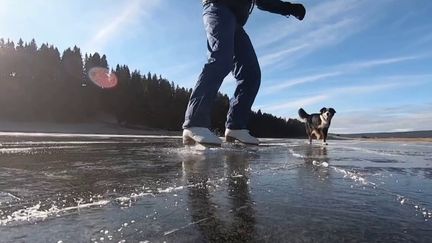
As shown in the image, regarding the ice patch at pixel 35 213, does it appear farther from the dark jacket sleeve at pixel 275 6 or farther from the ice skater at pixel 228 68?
the dark jacket sleeve at pixel 275 6

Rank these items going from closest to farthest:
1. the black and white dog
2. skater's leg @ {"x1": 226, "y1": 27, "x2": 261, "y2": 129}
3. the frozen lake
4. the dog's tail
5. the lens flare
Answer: the frozen lake → skater's leg @ {"x1": 226, "y1": 27, "x2": 261, "y2": 129} → the black and white dog → the dog's tail → the lens flare

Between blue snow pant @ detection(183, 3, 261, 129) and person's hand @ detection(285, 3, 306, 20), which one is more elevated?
person's hand @ detection(285, 3, 306, 20)

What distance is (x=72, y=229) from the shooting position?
4.13 feet

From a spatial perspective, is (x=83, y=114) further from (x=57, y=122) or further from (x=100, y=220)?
(x=100, y=220)

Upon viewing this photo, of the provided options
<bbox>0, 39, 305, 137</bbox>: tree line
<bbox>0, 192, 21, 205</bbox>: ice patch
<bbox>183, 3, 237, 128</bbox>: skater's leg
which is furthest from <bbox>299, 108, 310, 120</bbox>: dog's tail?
<bbox>0, 39, 305, 137</bbox>: tree line

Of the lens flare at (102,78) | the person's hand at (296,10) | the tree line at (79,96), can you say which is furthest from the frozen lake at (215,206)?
the lens flare at (102,78)

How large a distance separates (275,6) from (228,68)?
1141 mm

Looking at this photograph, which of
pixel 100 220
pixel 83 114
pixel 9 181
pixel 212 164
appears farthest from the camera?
pixel 83 114

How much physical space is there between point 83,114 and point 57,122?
16.1 feet

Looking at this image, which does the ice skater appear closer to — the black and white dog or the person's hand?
the person's hand

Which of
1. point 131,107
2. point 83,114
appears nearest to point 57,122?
point 83,114

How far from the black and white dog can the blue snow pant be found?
22.4 ft

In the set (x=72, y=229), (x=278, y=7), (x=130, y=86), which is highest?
(x=130, y=86)

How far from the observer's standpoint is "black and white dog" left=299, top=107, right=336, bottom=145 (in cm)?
1176
